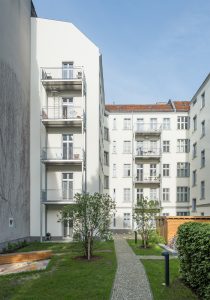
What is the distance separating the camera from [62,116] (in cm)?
2384

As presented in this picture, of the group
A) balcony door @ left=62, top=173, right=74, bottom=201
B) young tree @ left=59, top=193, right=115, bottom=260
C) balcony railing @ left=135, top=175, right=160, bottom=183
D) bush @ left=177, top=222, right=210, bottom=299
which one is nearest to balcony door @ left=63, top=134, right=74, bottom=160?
balcony door @ left=62, top=173, right=74, bottom=201

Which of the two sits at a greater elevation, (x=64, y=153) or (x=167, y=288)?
(x=64, y=153)

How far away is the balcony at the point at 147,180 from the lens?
3836 cm

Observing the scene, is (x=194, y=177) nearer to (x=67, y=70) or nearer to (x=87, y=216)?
(x=67, y=70)

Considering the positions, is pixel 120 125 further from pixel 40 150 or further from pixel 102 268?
pixel 102 268

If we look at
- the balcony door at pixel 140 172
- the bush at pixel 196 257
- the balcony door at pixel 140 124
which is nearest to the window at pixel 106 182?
the balcony door at pixel 140 172

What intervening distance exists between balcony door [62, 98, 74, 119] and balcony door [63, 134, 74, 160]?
4.93 ft

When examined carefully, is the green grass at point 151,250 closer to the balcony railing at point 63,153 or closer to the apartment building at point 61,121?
the apartment building at point 61,121

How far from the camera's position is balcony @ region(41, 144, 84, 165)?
74.8 ft

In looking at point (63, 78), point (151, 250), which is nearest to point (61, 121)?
point (63, 78)

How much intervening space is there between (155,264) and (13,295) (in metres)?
6.34

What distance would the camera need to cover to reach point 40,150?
23141mm

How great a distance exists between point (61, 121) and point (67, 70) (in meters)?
4.07

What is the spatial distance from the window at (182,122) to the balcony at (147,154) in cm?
410
